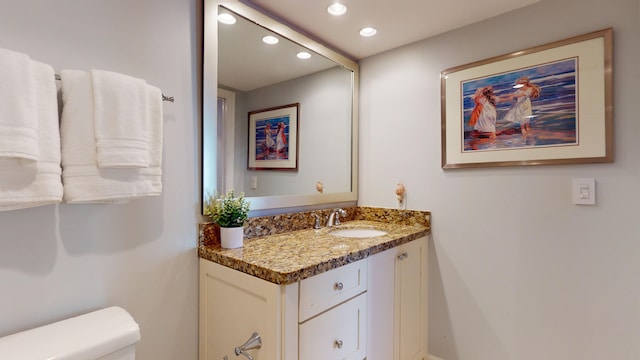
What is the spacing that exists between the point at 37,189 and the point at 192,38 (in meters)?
0.86

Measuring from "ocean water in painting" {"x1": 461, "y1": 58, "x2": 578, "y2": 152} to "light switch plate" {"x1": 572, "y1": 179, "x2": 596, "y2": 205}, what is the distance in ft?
0.63

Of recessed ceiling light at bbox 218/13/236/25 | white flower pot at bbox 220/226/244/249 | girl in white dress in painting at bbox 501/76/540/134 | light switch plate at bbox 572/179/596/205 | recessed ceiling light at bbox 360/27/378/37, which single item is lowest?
white flower pot at bbox 220/226/244/249

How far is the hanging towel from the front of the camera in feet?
2.64

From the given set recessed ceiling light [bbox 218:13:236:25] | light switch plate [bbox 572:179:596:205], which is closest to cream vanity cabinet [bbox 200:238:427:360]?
light switch plate [bbox 572:179:596:205]

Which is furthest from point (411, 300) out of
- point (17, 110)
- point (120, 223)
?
point (17, 110)

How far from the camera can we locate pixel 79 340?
0.89m

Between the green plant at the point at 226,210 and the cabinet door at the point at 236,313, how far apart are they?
7.5 inches

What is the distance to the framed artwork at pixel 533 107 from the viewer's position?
141cm

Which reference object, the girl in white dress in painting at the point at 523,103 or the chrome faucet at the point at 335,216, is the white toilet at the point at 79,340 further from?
the girl in white dress in painting at the point at 523,103

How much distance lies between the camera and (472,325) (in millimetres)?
1774

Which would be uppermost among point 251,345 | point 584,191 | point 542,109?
point 542,109

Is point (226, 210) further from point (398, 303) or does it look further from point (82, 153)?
point (398, 303)

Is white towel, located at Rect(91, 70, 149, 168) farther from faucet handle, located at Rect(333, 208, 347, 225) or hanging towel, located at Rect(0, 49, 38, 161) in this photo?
faucet handle, located at Rect(333, 208, 347, 225)

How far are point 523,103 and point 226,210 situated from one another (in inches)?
63.6
